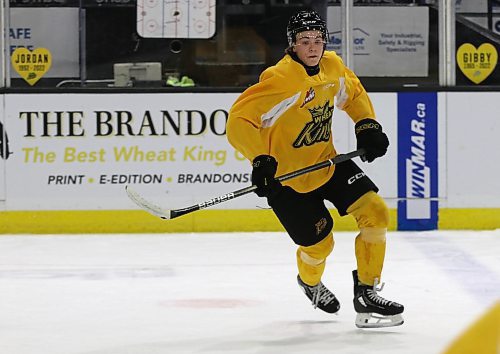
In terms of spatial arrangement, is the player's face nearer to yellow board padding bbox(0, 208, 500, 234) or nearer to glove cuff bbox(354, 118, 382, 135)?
glove cuff bbox(354, 118, 382, 135)

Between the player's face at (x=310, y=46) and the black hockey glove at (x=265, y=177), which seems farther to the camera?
the player's face at (x=310, y=46)

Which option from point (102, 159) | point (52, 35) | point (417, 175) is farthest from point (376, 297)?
point (52, 35)

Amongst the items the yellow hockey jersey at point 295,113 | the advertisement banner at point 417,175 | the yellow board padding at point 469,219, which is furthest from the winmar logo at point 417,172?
the yellow hockey jersey at point 295,113

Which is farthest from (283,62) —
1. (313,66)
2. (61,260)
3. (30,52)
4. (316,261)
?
(30,52)

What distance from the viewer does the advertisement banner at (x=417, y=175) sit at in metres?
6.08

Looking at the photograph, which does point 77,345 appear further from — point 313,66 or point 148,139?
point 148,139

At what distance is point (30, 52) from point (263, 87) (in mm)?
3177

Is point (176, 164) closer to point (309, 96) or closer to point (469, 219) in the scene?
point (469, 219)

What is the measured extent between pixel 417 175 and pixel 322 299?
2688mm

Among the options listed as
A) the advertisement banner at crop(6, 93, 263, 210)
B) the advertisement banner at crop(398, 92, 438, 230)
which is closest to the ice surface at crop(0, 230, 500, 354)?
the advertisement banner at crop(398, 92, 438, 230)

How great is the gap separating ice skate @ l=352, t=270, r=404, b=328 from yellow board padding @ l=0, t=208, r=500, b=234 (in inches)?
106

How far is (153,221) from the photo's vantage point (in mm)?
6047

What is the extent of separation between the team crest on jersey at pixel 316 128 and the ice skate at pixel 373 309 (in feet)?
1.64

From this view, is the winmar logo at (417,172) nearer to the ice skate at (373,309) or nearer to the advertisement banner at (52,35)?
the advertisement banner at (52,35)
